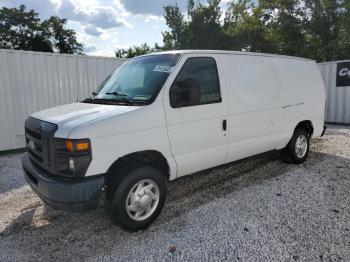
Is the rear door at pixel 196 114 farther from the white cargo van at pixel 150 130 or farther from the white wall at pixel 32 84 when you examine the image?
the white wall at pixel 32 84

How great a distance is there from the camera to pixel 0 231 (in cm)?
384

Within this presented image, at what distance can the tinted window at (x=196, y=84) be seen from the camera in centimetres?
376

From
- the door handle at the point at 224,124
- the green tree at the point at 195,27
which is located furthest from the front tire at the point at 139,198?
the green tree at the point at 195,27

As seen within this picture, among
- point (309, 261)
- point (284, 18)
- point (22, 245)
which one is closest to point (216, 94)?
point (309, 261)

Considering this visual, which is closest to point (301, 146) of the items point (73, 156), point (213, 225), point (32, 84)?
point (213, 225)

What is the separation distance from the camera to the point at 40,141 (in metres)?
3.47

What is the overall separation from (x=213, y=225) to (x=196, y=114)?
144 cm

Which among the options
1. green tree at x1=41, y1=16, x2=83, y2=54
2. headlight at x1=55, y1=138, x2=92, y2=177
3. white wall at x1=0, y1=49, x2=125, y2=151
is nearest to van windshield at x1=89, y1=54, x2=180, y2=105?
headlight at x1=55, y1=138, x2=92, y2=177

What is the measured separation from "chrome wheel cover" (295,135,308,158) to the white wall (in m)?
6.67

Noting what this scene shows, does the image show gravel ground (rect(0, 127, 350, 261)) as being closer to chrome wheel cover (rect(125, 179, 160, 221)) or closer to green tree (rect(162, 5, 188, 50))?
chrome wheel cover (rect(125, 179, 160, 221))

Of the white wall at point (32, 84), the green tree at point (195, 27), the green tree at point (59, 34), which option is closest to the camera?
the white wall at point (32, 84)

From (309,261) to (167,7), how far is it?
2580cm

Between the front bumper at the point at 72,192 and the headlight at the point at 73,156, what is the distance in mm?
106

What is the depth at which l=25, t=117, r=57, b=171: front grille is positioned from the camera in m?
3.27
